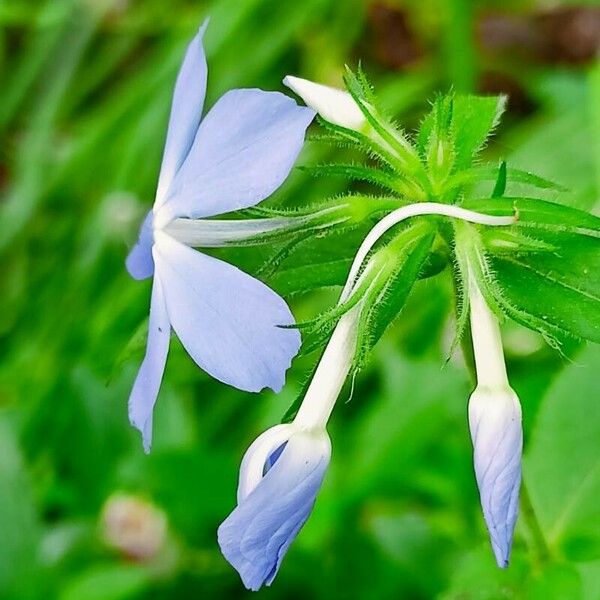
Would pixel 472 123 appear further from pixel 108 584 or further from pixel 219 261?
pixel 108 584

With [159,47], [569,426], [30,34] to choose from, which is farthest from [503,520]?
[30,34]

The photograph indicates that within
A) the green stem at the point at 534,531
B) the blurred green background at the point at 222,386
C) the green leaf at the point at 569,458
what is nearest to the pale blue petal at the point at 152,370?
the blurred green background at the point at 222,386

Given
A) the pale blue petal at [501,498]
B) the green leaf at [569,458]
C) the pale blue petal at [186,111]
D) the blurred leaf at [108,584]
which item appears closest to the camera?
the pale blue petal at [501,498]

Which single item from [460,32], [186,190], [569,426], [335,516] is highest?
[186,190]

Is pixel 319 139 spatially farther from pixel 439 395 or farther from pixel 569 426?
pixel 439 395

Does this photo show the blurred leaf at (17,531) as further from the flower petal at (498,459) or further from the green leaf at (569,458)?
the flower petal at (498,459)

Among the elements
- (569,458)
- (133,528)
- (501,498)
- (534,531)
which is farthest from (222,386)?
(501,498)
